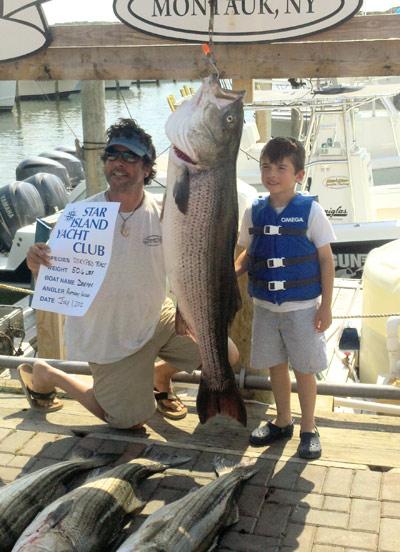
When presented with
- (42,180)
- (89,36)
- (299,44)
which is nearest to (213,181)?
(299,44)

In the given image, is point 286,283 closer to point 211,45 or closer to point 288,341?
point 288,341

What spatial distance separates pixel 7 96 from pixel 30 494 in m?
45.3

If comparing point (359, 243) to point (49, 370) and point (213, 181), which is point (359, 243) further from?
point (213, 181)

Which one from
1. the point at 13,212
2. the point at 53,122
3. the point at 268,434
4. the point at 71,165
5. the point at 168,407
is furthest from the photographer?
the point at 53,122

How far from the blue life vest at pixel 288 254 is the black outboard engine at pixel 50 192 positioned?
34.7 feet

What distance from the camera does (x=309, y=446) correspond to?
4.10 metres

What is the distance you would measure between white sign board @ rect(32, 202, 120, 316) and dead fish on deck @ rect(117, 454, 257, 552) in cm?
113

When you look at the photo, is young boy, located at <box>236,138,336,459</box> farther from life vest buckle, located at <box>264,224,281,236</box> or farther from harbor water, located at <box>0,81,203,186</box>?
harbor water, located at <box>0,81,203,186</box>

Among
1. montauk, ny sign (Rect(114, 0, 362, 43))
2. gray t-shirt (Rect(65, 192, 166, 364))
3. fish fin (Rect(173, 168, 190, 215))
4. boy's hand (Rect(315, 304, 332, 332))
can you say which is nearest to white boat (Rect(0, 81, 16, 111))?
gray t-shirt (Rect(65, 192, 166, 364))

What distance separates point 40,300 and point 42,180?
10896 millimetres

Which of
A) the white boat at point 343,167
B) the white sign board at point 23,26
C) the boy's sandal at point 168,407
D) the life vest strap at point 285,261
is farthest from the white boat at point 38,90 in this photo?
the life vest strap at point 285,261

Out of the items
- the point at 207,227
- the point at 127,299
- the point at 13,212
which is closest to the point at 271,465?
the point at 127,299

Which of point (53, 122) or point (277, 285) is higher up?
point (53, 122)

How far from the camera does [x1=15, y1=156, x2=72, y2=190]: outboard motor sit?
1658cm
